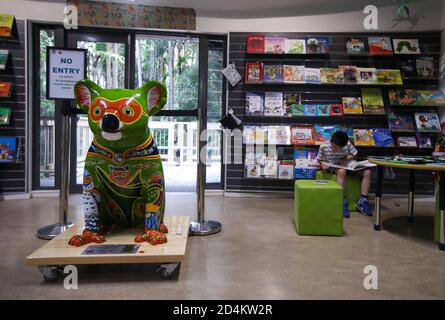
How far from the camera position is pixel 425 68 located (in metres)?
4.76

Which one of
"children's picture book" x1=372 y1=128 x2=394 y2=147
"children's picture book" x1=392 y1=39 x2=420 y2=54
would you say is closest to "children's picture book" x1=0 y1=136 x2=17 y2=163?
"children's picture book" x1=372 y1=128 x2=394 y2=147

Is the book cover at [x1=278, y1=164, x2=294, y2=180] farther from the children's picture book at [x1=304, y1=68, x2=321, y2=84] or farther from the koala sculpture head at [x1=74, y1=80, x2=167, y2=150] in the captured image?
the koala sculpture head at [x1=74, y1=80, x2=167, y2=150]

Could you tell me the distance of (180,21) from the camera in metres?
4.82

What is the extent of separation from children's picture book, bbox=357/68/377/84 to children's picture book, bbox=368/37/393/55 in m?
0.24

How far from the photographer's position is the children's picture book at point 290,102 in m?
4.88

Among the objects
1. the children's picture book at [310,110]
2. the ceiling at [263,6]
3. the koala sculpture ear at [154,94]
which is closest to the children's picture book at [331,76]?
the children's picture book at [310,110]

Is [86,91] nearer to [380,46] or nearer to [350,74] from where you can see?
[350,74]

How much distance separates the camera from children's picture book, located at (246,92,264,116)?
193 inches

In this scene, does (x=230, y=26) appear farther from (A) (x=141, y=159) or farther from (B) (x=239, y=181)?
(A) (x=141, y=159)

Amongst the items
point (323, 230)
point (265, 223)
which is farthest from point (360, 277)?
point (265, 223)

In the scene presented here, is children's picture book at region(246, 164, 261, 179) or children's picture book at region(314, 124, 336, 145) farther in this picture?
children's picture book at region(246, 164, 261, 179)

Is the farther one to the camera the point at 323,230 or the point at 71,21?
the point at 71,21
